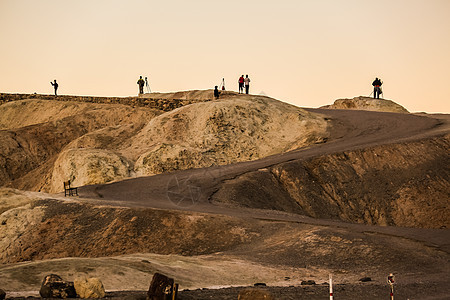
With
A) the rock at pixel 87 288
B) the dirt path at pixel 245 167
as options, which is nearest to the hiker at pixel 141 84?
the dirt path at pixel 245 167

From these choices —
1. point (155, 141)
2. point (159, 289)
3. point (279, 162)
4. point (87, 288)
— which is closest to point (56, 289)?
point (87, 288)

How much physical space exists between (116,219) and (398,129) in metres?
26.0

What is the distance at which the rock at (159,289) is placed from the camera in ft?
40.3

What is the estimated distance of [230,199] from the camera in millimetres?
32031

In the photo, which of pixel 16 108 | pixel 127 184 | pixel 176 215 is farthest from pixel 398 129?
pixel 16 108

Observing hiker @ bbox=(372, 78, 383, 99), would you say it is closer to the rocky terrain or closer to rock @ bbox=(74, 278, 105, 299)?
the rocky terrain

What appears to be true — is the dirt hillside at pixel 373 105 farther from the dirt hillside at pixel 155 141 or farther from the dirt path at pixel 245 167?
the dirt hillside at pixel 155 141

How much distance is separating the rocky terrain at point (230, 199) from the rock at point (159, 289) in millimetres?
1086

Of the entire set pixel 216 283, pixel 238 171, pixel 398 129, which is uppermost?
pixel 398 129

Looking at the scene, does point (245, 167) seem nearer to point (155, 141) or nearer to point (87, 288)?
point (155, 141)

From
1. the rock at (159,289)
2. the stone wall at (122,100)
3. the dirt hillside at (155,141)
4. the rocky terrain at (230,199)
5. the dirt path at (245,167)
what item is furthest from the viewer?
the stone wall at (122,100)

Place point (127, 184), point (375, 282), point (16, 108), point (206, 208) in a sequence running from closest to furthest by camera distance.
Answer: point (375, 282) < point (206, 208) < point (127, 184) < point (16, 108)

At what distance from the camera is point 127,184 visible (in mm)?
36281

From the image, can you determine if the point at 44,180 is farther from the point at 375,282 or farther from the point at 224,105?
the point at 375,282
